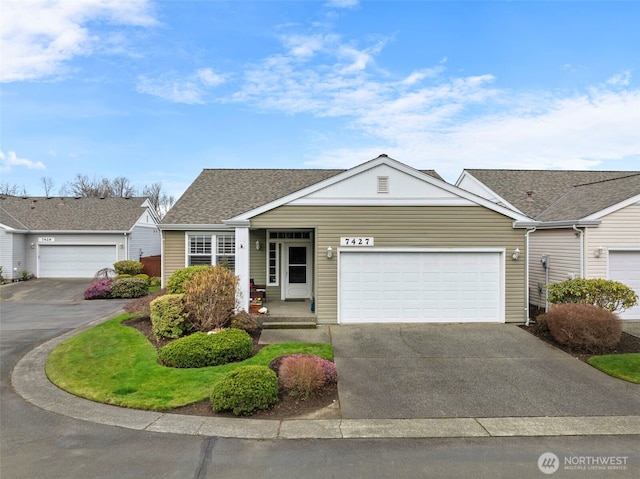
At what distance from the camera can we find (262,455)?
194 inches

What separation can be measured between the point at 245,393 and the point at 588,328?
8.51m

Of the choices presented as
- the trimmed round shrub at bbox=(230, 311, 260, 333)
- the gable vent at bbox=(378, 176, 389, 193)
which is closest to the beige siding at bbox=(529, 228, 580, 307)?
the gable vent at bbox=(378, 176, 389, 193)

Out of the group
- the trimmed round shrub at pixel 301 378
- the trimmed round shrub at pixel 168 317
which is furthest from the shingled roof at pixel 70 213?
the trimmed round shrub at pixel 301 378

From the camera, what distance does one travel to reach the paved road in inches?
179

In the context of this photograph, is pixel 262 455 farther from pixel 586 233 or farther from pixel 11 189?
pixel 11 189

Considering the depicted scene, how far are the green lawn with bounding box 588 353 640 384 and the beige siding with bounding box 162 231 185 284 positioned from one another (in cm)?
1508

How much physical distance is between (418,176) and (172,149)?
18.9m

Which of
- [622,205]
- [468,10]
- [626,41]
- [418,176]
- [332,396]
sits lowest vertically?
[332,396]

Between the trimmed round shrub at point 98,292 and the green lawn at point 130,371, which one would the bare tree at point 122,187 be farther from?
the green lawn at point 130,371

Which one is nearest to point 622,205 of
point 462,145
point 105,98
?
point 462,145

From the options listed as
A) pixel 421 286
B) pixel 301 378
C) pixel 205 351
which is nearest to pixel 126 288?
pixel 205 351

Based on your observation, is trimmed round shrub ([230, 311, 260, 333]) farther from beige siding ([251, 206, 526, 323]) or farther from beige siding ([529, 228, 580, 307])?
beige siding ([529, 228, 580, 307])

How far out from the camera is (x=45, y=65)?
12945 millimetres

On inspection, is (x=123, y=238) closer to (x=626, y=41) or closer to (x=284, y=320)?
(x=284, y=320)
